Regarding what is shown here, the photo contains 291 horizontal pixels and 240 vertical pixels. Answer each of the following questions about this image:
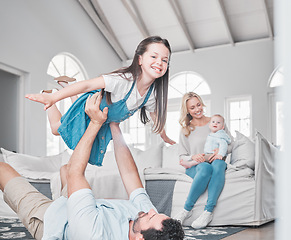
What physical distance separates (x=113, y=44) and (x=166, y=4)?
1.53m

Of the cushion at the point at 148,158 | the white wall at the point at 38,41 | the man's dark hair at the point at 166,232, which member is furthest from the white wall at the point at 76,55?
the man's dark hair at the point at 166,232

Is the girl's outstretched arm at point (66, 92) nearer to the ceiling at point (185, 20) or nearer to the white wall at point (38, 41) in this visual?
the white wall at point (38, 41)

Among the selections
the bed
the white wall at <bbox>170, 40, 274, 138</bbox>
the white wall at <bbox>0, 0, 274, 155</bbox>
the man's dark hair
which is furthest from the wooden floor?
the white wall at <bbox>170, 40, 274, 138</bbox>

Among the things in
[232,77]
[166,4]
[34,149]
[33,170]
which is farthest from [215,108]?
[33,170]

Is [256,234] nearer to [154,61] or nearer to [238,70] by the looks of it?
[154,61]

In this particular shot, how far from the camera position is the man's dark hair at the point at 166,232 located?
1.28m

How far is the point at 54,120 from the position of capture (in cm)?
193

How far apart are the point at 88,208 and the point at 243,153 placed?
1914 millimetres

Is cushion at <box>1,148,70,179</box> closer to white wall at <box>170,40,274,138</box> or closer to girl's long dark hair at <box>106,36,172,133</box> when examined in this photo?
girl's long dark hair at <box>106,36,172,133</box>

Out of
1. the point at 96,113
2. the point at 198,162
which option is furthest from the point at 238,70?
the point at 96,113

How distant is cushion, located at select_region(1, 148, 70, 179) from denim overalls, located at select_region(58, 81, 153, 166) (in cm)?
171

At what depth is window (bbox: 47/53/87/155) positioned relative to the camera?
5.99 metres

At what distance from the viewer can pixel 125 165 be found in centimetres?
180

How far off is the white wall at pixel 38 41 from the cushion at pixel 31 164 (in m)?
1.45
